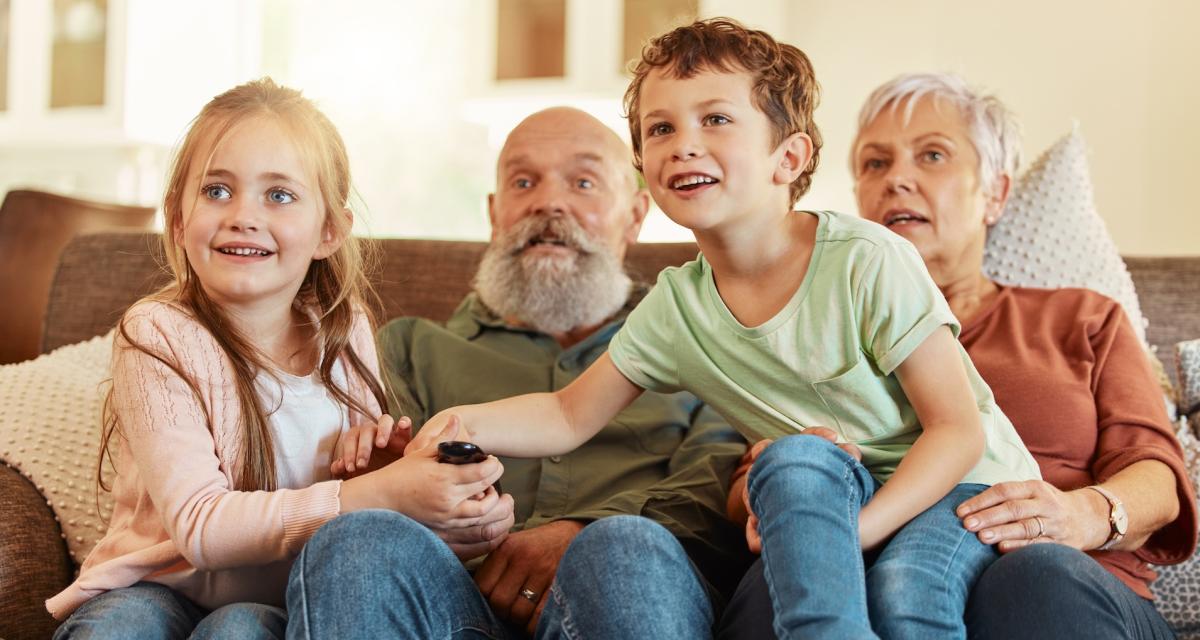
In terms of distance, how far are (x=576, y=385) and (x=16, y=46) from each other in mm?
4174

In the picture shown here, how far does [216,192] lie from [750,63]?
2.16 ft

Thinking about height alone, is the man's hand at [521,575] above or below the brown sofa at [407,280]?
below

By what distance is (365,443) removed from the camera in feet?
4.29

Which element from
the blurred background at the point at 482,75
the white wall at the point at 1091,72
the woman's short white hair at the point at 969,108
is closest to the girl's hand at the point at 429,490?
the woman's short white hair at the point at 969,108

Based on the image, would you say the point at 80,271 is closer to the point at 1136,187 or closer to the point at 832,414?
the point at 832,414

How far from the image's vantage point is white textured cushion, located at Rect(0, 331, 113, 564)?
4.91 feet

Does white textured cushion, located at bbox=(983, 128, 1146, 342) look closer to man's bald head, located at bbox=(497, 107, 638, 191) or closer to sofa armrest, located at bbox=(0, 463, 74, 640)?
man's bald head, located at bbox=(497, 107, 638, 191)

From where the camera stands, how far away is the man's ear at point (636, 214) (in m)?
2.06

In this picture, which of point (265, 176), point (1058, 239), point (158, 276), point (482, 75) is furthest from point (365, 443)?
point (482, 75)

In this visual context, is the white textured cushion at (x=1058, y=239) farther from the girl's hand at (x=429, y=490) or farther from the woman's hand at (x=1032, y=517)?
the girl's hand at (x=429, y=490)

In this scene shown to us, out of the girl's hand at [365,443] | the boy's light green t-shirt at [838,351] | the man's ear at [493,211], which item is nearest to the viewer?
the boy's light green t-shirt at [838,351]

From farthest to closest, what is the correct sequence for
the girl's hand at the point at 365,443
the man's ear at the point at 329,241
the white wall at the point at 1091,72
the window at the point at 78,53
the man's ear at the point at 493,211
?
1. the window at the point at 78,53
2. the white wall at the point at 1091,72
3. the man's ear at the point at 493,211
4. the man's ear at the point at 329,241
5. the girl's hand at the point at 365,443

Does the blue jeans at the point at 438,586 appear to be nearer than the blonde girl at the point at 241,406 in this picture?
Yes

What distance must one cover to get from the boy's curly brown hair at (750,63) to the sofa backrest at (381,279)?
74 cm
